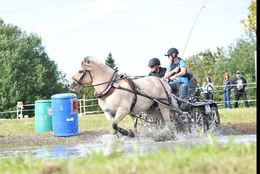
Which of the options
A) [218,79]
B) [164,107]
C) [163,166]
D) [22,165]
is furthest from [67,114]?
[218,79]

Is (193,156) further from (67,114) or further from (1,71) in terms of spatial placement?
(1,71)

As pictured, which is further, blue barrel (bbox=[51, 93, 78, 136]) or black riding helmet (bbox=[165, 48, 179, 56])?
blue barrel (bbox=[51, 93, 78, 136])

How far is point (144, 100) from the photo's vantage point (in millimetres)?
8625

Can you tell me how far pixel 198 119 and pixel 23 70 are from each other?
1422 inches

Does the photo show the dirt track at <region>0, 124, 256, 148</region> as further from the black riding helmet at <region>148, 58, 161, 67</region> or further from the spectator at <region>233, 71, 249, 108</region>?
the spectator at <region>233, 71, 249, 108</region>

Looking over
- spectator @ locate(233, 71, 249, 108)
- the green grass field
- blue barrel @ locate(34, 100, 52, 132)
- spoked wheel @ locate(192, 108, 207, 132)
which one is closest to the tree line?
spectator @ locate(233, 71, 249, 108)

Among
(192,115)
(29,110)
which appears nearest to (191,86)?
(192,115)

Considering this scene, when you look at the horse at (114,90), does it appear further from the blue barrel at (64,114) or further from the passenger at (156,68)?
the blue barrel at (64,114)

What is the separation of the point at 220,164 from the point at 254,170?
0.85 ft

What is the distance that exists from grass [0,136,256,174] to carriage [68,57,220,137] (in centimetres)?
411

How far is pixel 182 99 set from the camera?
31.7ft

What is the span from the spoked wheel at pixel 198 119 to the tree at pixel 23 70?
33316 mm

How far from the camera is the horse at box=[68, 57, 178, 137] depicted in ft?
26.6

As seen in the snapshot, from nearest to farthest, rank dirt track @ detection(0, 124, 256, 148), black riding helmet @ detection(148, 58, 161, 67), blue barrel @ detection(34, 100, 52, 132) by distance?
black riding helmet @ detection(148, 58, 161, 67), dirt track @ detection(0, 124, 256, 148), blue barrel @ detection(34, 100, 52, 132)
